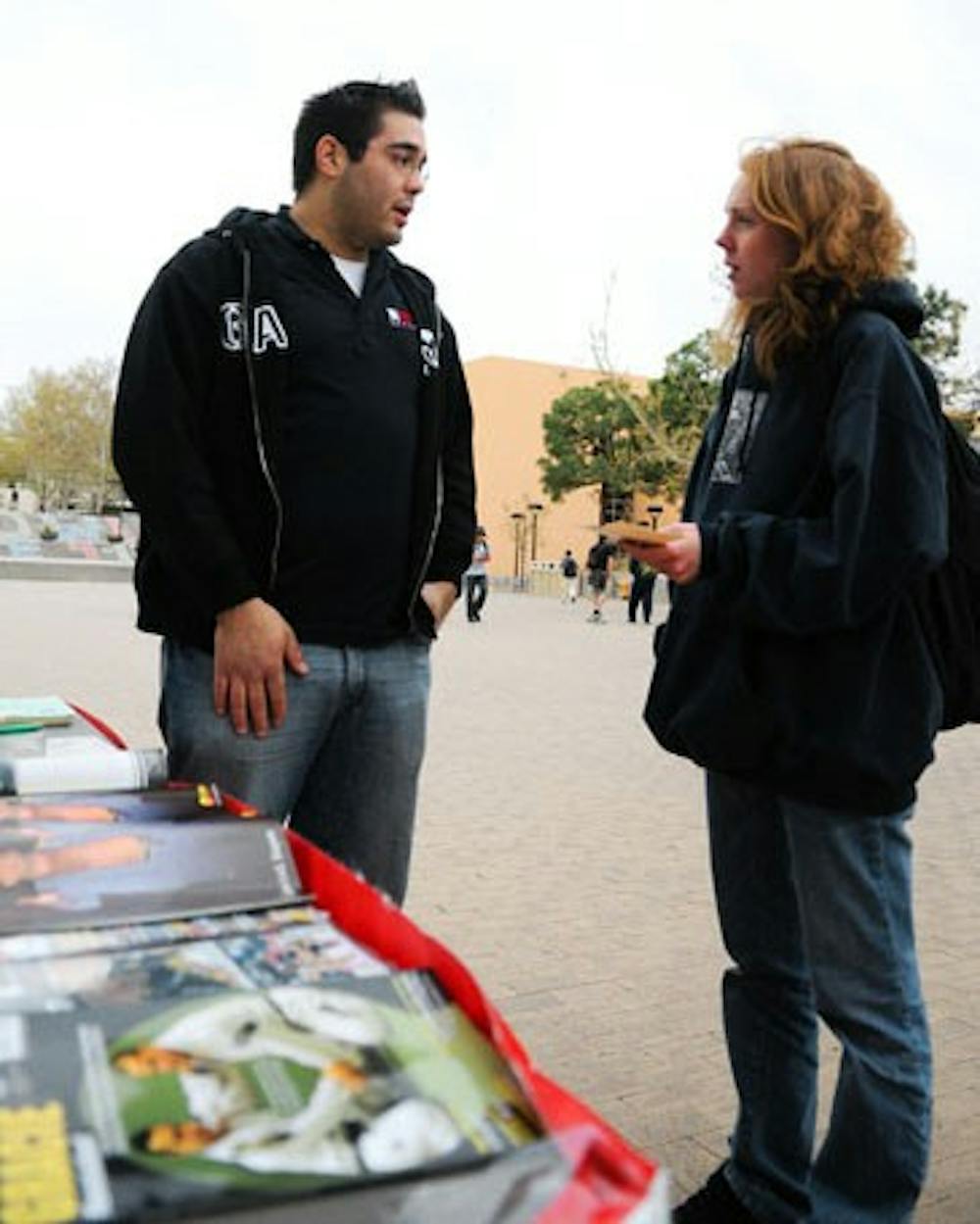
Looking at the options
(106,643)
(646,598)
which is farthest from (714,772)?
(646,598)

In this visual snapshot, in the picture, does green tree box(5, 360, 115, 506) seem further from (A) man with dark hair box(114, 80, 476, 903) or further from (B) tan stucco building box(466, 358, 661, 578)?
(A) man with dark hair box(114, 80, 476, 903)

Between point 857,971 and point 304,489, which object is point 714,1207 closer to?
point 857,971

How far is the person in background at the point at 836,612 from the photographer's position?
1939 mm

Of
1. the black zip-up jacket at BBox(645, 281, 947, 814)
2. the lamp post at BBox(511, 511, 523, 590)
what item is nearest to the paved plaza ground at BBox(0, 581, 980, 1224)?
the black zip-up jacket at BBox(645, 281, 947, 814)

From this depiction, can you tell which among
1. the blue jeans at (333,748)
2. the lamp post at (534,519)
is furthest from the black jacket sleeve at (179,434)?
the lamp post at (534,519)

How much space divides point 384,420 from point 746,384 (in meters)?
0.63

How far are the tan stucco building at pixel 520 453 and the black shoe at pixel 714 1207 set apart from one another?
4763 centimetres

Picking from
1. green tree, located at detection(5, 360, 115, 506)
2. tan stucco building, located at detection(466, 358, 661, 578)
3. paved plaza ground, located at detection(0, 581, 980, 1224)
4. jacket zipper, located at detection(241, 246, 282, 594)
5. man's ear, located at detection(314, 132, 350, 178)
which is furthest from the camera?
green tree, located at detection(5, 360, 115, 506)

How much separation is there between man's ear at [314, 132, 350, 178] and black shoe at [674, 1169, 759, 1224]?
6.38 feet

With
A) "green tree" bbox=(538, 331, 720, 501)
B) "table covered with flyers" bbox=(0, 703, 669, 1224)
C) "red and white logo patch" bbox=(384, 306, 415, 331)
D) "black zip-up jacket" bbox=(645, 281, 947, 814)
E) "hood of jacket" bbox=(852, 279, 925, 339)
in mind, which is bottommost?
"table covered with flyers" bbox=(0, 703, 669, 1224)

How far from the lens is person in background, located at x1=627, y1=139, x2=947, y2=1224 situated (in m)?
1.94

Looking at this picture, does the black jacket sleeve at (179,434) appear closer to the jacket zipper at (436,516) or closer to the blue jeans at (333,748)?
the blue jeans at (333,748)

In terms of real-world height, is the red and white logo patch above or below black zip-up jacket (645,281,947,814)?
above

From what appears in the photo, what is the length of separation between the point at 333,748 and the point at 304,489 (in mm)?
427
